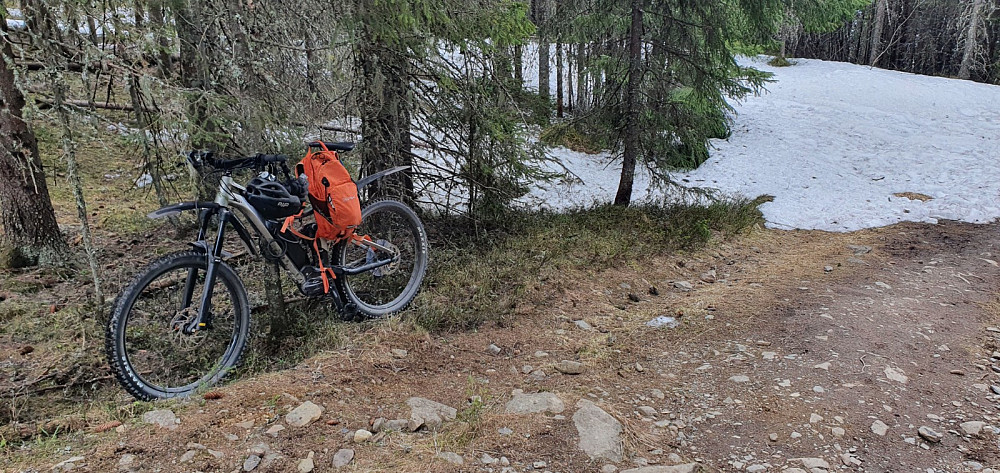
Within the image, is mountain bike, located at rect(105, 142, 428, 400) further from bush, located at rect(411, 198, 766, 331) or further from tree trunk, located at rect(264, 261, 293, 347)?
bush, located at rect(411, 198, 766, 331)

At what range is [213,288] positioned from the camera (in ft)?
12.0

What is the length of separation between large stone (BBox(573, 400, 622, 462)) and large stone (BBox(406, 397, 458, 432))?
2.62 feet

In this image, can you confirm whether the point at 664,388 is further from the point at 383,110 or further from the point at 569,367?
the point at 383,110

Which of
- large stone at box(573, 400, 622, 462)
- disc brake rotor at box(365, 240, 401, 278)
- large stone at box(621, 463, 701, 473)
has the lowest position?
large stone at box(621, 463, 701, 473)

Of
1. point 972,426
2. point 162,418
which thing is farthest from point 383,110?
point 972,426

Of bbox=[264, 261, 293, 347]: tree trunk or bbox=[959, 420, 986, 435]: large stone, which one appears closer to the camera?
bbox=[959, 420, 986, 435]: large stone

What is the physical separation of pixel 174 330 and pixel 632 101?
6.98 meters

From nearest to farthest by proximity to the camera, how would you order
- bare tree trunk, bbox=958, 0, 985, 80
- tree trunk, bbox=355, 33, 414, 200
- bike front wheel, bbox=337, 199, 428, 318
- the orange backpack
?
the orange backpack < bike front wheel, bbox=337, 199, 428, 318 < tree trunk, bbox=355, 33, 414, 200 < bare tree trunk, bbox=958, 0, 985, 80

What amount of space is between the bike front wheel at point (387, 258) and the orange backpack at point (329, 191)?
0.40 m

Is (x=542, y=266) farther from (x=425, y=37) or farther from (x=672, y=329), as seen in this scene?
(x=425, y=37)

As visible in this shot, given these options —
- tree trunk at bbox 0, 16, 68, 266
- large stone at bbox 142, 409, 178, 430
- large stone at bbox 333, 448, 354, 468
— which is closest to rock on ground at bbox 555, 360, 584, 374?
large stone at bbox 333, 448, 354, 468

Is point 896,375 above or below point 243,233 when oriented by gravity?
below

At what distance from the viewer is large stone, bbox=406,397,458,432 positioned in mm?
3346

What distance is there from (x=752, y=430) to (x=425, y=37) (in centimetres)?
446
